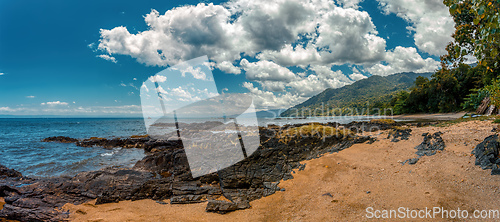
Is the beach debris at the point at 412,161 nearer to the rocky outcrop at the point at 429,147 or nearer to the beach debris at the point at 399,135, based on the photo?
the rocky outcrop at the point at 429,147

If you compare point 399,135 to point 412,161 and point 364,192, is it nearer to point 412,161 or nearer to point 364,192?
point 412,161

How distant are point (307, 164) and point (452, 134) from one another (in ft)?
18.9

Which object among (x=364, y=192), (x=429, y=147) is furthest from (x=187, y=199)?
(x=429, y=147)

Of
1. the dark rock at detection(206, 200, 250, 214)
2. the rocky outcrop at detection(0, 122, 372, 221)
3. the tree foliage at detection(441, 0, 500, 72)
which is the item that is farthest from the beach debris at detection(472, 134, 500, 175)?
the dark rock at detection(206, 200, 250, 214)

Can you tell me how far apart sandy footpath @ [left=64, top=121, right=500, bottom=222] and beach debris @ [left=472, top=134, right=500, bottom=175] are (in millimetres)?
180

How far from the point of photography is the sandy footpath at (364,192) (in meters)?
5.08

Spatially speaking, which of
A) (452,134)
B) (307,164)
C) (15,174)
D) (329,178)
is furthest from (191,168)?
(452,134)

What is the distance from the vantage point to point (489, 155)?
576cm

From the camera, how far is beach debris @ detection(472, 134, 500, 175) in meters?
5.45

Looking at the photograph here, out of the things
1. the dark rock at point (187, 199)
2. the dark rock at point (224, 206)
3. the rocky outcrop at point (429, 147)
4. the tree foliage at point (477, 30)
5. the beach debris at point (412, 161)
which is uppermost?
the tree foliage at point (477, 30)

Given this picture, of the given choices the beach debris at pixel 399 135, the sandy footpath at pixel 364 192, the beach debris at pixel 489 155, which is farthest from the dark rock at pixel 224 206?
the beach debris at pixel 399 135

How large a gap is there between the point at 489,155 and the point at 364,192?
11.1 ft

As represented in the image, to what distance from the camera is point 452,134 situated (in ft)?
27.8

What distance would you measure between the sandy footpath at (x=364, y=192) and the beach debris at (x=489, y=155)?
18 cm
